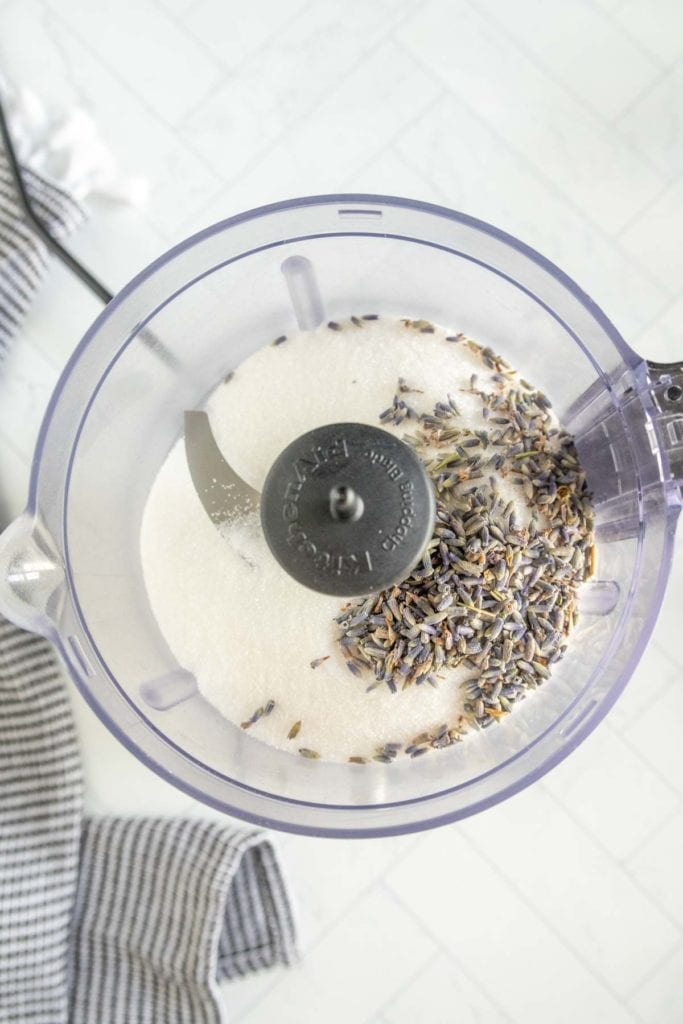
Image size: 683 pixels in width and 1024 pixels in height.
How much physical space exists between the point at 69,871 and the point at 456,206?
505 millimetres

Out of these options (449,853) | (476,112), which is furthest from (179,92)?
(449,853)

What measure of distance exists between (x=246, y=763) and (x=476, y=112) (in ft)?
1.43

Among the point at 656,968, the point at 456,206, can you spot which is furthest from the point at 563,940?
the point at 456,206

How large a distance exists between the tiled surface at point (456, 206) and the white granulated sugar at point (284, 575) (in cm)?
17

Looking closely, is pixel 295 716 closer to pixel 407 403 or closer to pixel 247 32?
pixel 407 403

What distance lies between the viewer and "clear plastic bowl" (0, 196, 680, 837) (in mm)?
497

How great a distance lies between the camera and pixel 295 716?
50 centimetres

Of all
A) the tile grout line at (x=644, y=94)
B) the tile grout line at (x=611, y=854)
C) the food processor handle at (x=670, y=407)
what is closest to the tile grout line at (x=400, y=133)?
the tile grout line at (x=644, y=94)

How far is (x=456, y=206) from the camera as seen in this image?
65 centimetres

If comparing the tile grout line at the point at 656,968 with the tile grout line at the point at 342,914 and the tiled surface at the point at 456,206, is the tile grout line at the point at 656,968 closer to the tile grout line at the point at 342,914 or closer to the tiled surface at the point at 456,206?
the tiled surface at the point at 456,206

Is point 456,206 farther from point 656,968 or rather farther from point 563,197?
point 656,968

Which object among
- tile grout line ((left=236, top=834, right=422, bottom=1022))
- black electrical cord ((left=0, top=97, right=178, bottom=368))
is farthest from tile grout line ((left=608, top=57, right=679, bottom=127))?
tile grout line ((left=236, top=834, right=422, bottom=1022))

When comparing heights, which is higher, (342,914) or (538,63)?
(538,63)

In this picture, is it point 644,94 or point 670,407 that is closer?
point 670,407
